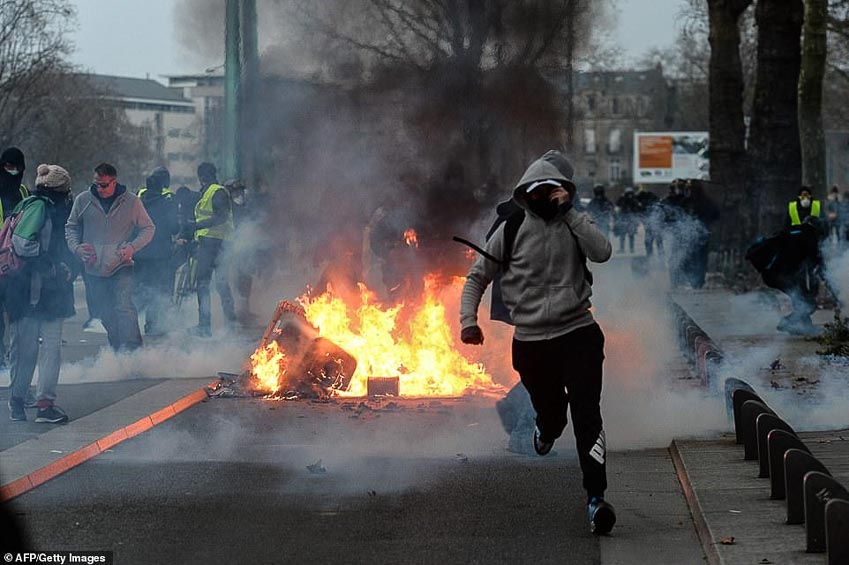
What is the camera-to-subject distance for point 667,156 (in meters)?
59.3

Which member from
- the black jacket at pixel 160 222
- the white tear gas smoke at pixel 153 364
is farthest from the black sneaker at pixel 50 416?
the black jacket at pixel 160 222

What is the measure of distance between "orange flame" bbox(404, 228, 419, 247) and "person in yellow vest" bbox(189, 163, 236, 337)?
361 centimetres

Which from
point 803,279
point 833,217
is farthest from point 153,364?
point 833,217

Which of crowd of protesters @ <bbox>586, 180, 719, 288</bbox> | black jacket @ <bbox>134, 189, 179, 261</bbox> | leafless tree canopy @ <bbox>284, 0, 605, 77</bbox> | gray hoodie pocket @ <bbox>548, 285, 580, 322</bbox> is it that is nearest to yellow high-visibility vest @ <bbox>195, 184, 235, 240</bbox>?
black jacket @ <bbox>134, 189, 179, 261</bbox>

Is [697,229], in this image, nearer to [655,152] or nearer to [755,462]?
[755,462]

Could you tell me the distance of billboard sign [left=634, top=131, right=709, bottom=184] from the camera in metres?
59.0

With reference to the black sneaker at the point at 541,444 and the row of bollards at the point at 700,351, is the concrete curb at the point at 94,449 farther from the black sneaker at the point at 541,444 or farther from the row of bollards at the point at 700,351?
the row of bollards at the point at 700,351

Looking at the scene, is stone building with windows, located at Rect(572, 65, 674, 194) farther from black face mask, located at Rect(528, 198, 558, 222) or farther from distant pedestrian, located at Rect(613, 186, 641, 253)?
black face mask, located at Rect(528, 198, 558, 222)

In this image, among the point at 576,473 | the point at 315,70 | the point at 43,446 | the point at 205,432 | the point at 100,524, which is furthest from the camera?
the point at 315,70

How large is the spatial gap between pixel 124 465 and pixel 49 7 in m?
22.6

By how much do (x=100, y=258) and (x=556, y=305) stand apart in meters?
6.35

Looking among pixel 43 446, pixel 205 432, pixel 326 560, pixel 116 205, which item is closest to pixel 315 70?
pixel 116 205

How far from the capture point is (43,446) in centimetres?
842

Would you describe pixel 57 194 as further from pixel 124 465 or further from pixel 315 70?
pixel 315 70
